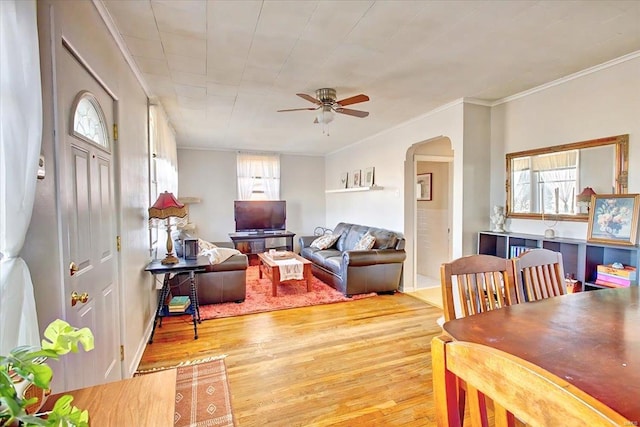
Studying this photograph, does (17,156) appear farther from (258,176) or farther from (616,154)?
(258,176)

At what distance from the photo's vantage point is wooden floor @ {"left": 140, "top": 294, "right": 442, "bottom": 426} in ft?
6.59

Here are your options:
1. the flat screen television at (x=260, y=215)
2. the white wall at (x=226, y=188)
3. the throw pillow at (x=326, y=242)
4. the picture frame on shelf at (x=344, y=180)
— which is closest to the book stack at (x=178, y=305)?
the throw pillow at (x=326, y=242)

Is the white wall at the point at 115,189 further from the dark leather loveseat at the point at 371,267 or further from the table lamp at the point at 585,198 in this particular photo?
the table lamp at the point at 585,198

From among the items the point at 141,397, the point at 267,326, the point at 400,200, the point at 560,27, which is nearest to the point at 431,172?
the point at 400,200

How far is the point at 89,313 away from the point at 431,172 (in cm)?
523

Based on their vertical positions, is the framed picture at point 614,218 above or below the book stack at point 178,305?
above

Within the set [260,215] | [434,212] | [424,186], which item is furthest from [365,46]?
[260,215]

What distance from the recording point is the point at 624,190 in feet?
8.59

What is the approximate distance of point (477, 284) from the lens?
160 cm

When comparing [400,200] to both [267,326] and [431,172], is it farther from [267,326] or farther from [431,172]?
[267,326]

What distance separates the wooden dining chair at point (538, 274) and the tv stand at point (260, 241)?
5.39 metres

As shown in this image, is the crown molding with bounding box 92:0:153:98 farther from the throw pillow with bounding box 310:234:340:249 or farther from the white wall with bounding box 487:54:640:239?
the white wall with bounding box 487:54:640:239

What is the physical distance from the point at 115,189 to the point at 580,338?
8.90ft

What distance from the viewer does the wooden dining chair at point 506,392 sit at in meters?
0.48
